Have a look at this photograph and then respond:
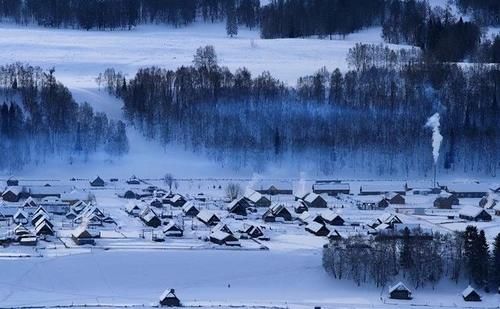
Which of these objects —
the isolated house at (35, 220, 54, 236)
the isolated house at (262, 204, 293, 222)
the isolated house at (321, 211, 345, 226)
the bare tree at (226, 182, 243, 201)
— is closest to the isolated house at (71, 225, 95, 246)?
the isolated house at (35, 220, 54, 236)

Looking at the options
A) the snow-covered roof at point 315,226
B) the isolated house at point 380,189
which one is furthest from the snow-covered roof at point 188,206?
the isolated house at point 380,189

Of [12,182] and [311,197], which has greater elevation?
[12,182]

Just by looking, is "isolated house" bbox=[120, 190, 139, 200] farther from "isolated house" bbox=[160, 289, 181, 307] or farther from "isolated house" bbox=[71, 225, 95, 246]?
"isolated house" bbox=[160, 289, 181, 307]

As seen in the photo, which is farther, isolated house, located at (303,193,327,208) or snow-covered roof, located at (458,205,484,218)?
isolated house, located at (303,193,327,208)

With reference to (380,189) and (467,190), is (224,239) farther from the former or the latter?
(467,190)

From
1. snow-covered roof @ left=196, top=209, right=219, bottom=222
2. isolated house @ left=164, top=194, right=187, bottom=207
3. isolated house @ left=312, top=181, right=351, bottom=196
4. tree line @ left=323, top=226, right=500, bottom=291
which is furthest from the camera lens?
isolated house @ left=312, top=181, right=351, bottom=196

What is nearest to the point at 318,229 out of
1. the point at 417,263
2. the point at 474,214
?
the point at 417,263
